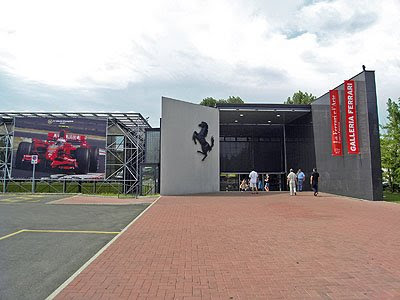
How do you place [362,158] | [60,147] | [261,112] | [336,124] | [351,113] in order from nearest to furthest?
1. [362,158]
2. [351,113]
3. [336,124]
4. [261,112]
5. [60,147]

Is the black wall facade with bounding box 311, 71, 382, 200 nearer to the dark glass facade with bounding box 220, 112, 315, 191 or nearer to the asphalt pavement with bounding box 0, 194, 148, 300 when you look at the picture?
the dark glass facade with bounding box 220, 112, 315, 191

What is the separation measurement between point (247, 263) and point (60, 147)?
24782mm

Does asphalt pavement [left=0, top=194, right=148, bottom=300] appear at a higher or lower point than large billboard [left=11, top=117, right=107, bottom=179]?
lower

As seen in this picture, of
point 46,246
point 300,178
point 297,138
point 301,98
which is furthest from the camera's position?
point 301,98

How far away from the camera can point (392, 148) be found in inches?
920

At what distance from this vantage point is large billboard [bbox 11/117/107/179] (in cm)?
2512

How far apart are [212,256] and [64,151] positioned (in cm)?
2377

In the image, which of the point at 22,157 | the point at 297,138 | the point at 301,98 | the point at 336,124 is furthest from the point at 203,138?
the point at 301,98

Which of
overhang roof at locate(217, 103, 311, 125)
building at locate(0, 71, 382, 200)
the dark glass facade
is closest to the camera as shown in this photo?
building at locate(0, 71, 382, 200)

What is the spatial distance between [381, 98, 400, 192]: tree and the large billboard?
81.5ft

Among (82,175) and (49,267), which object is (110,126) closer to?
(82,175)

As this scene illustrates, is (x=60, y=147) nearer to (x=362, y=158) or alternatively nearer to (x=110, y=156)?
(x=110, y=156)

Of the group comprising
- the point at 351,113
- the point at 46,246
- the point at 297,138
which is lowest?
the point at 46,246

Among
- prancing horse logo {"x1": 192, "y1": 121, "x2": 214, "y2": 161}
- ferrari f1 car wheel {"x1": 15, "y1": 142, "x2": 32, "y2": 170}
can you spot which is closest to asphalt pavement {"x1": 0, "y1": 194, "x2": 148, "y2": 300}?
prancing horse logo {"x1": 192, "y1": 121, "x2": 214, "y2": 161}
